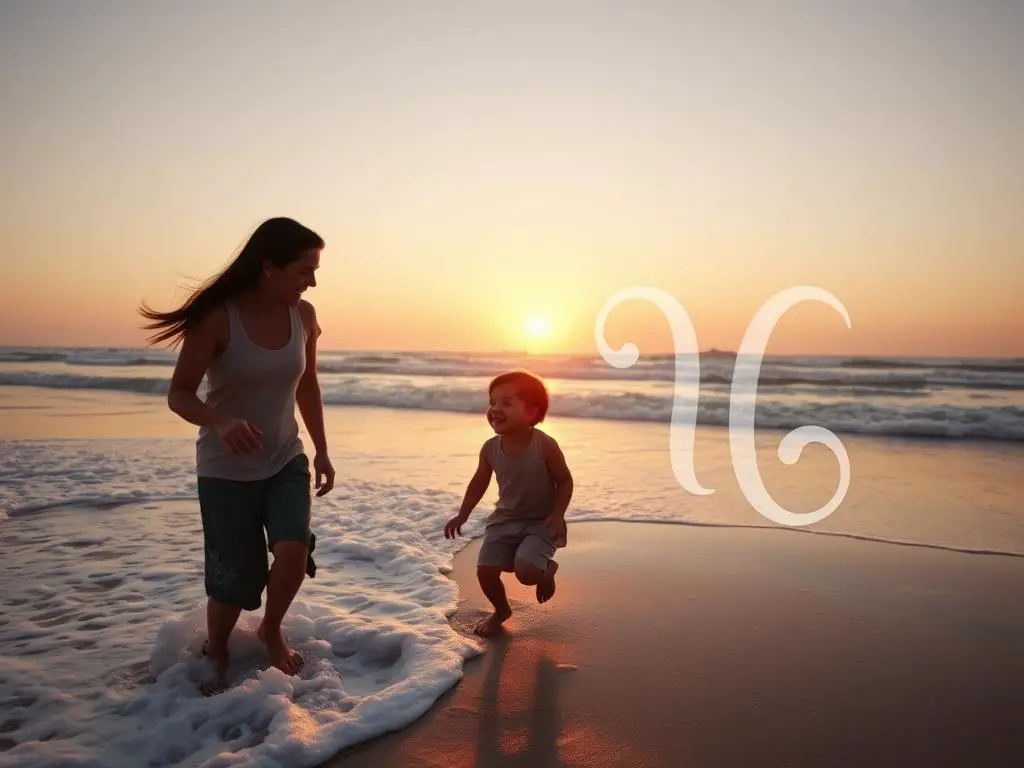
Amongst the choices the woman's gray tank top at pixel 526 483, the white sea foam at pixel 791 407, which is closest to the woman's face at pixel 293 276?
the woman's gray tank top at pixel 526 483

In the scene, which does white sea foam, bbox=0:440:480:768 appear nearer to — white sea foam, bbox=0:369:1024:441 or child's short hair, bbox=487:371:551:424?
A: child's short hair, bbox=487:371:551:424

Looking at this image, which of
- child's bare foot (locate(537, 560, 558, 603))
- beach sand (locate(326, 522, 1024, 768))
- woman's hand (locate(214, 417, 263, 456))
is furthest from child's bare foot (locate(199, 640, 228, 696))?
child's bare foot (locate(537, 560, 558, 603))

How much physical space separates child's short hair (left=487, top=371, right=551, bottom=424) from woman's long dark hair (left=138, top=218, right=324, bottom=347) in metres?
1.14

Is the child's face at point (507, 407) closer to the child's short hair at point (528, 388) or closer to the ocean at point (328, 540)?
the child's short hair at point (528, 388)

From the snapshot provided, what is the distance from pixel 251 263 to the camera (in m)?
2.78

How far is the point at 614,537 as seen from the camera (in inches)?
211

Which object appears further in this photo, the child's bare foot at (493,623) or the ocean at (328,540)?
the child's bare foot at (493,623)

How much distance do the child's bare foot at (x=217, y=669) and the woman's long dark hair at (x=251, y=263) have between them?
52.4 inches

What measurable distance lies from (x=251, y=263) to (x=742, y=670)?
2.64 m

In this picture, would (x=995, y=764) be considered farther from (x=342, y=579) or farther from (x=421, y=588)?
(x=342, y=579)

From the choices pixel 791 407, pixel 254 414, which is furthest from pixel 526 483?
pixel 791 407

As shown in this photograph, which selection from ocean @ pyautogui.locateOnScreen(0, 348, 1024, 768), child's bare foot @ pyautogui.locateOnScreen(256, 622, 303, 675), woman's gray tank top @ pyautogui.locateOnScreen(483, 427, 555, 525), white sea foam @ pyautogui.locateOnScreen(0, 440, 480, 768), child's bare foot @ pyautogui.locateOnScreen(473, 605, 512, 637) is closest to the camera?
white sea foam @ pyautogui.locateOnScreen(0, 440, 480, 768)

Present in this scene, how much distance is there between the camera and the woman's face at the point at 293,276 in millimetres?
2799

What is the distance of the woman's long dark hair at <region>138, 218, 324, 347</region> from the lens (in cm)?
266
